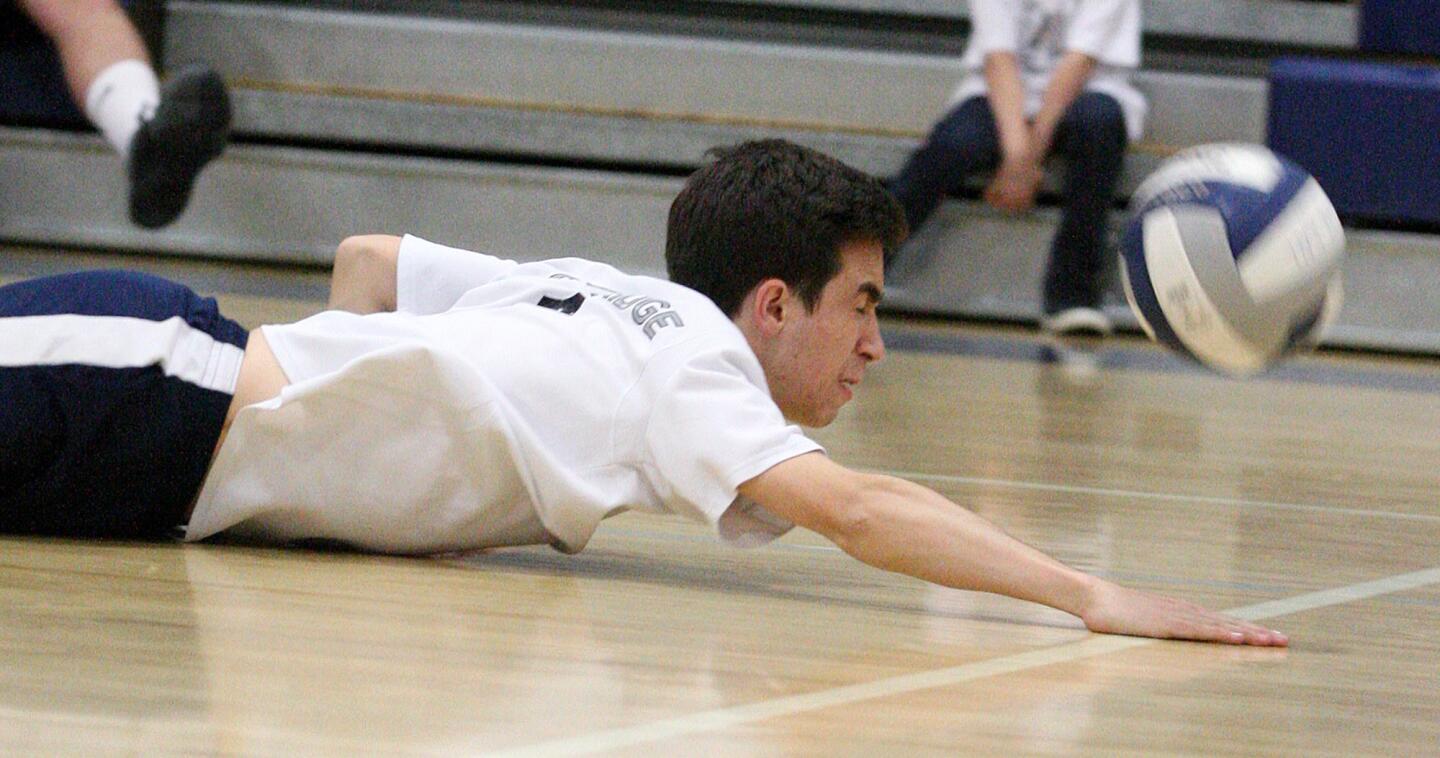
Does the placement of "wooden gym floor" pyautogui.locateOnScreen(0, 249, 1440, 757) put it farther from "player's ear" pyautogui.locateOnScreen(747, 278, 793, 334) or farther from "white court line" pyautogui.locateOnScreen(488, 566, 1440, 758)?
"player's ear" pyautogui.locateOnScreen(747, 278, 793, 334)

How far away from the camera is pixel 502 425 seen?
1.95m

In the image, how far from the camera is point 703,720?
138 cm

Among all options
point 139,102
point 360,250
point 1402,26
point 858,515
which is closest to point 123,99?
point 139,102

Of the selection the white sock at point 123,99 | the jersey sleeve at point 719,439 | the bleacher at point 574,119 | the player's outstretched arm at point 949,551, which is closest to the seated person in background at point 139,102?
the white sock at point 123,99

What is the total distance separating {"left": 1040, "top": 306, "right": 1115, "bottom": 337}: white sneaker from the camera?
18.1 ft

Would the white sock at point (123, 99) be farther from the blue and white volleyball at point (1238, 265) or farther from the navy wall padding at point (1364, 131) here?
the blue and white volleyball at point (1238, 265)

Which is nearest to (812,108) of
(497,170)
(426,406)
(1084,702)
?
(497,170)

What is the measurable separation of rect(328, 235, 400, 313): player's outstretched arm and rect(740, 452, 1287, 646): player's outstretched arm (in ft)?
2.29

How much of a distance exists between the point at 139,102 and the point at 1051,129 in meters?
2.51

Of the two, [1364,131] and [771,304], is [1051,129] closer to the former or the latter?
[1364,131]

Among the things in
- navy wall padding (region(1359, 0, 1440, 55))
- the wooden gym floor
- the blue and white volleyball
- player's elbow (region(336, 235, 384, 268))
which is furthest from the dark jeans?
player's elbow (region(336, 235, 384, 268))

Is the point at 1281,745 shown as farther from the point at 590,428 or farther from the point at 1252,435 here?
the point at 1252,435

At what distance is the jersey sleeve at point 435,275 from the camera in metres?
2.28

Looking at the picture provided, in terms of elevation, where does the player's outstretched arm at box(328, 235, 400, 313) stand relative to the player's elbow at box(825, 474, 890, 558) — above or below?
above
